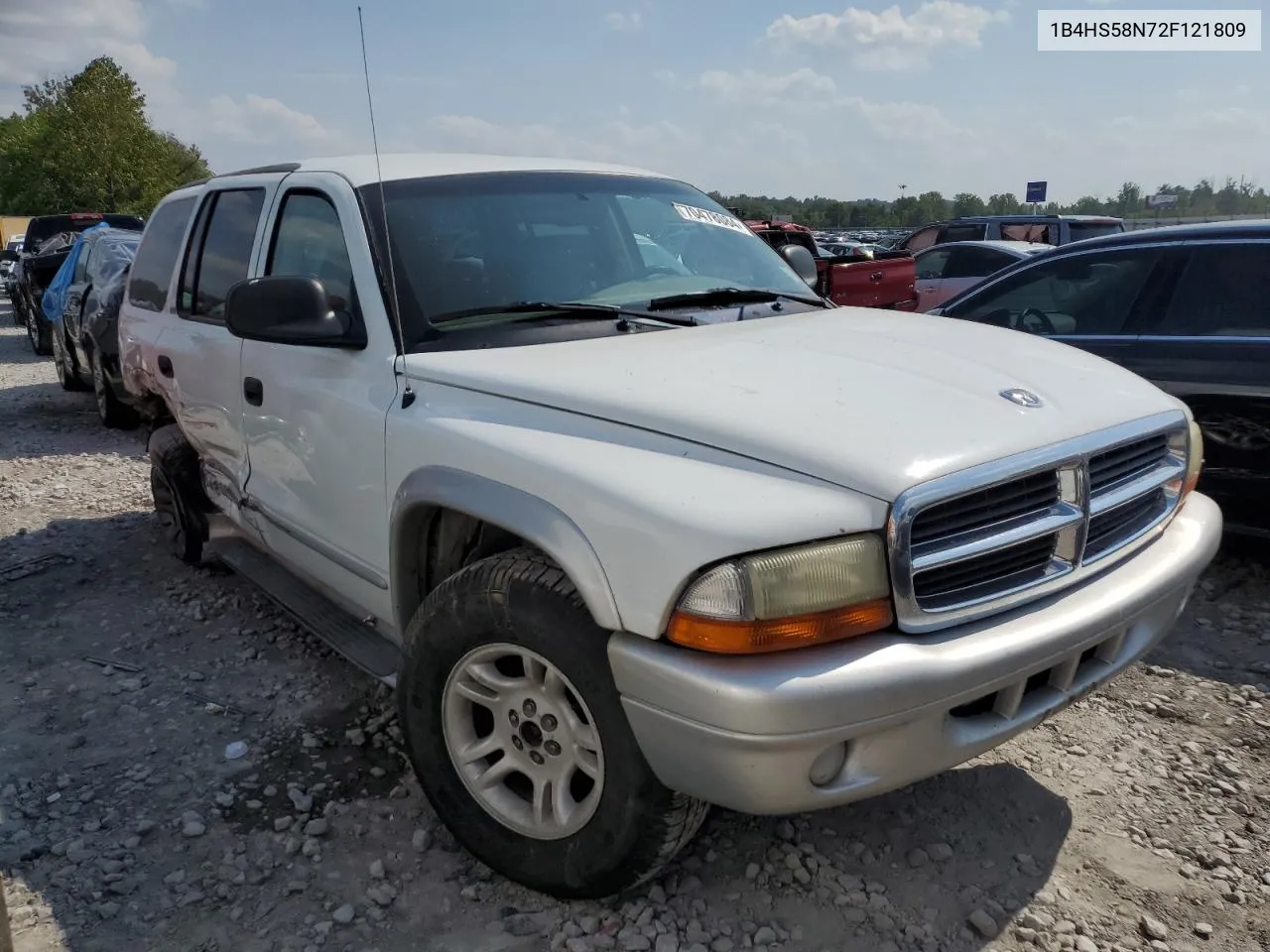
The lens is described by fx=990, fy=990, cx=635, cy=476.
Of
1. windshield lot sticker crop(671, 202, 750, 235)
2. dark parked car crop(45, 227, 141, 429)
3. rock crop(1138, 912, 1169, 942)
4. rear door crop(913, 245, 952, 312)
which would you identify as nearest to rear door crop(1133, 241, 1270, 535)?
windshield lot sticker crop(671, 202, 750, 235)

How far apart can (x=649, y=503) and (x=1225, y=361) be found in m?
3.49

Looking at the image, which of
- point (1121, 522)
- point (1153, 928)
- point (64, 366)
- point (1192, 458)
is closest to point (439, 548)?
point (1121, 522)

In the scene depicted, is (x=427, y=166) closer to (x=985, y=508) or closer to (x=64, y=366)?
(x=985, y=508)

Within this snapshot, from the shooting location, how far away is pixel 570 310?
117 inches

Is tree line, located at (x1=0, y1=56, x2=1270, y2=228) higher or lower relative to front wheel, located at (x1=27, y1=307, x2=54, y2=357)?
higher

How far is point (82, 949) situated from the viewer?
2.41 metres

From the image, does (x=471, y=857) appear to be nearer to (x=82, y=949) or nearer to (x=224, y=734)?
(x=82, y=949)

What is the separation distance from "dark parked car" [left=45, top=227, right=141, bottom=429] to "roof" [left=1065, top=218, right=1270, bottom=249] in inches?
250

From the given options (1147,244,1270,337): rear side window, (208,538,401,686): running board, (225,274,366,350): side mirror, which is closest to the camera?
(225,274,366,350): side mirror

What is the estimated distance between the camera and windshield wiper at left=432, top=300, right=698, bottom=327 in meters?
2.91

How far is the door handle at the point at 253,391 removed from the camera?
352 cm

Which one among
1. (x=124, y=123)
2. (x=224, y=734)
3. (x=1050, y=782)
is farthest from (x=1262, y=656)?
(x=124, y=123)

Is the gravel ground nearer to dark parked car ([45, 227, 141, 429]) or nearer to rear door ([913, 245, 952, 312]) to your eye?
dark parked car ([45, 227, 141, 429])

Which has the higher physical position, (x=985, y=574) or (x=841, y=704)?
(x=985, y=574)
